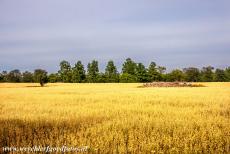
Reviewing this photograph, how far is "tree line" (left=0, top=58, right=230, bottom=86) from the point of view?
95.7m

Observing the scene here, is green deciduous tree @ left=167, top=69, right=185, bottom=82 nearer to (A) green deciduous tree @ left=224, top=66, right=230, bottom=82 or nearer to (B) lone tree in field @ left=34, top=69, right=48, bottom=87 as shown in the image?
(A) green deciduous tree @ left=224, top=66, right=230, bottom=82

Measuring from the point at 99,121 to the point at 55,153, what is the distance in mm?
4859

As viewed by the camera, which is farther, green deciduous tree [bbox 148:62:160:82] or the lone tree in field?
green deciduous tree [bbox 148:62:160:82]

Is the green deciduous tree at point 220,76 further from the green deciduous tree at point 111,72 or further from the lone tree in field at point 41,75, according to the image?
the lone tree in field at point 41,75

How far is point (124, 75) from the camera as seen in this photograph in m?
98.2

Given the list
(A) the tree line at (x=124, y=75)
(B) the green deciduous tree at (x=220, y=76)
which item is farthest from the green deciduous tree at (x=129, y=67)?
(B) the green deciduous tree at (x=220, y=76)

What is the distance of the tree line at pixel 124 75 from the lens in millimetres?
95688

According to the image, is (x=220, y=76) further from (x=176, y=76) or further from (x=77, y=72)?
(x=77, y=72)

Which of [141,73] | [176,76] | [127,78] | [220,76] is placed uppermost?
[141,73]

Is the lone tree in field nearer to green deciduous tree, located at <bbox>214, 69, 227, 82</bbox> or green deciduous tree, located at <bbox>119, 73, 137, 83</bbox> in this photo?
green deciduous tree, located at <bbox>119, 73, 137, 83</bbox>

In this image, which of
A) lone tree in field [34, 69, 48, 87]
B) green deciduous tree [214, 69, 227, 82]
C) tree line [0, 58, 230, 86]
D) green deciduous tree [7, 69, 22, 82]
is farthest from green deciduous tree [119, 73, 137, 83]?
green deciduous tree [7, 69, 22, 82]

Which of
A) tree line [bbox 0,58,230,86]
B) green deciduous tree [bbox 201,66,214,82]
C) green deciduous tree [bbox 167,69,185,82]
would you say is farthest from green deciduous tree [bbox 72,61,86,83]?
green deciduous tree [bbox 201,66,214,82]

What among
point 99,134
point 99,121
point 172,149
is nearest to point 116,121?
point 99,121

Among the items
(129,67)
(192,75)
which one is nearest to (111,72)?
(129,67)
